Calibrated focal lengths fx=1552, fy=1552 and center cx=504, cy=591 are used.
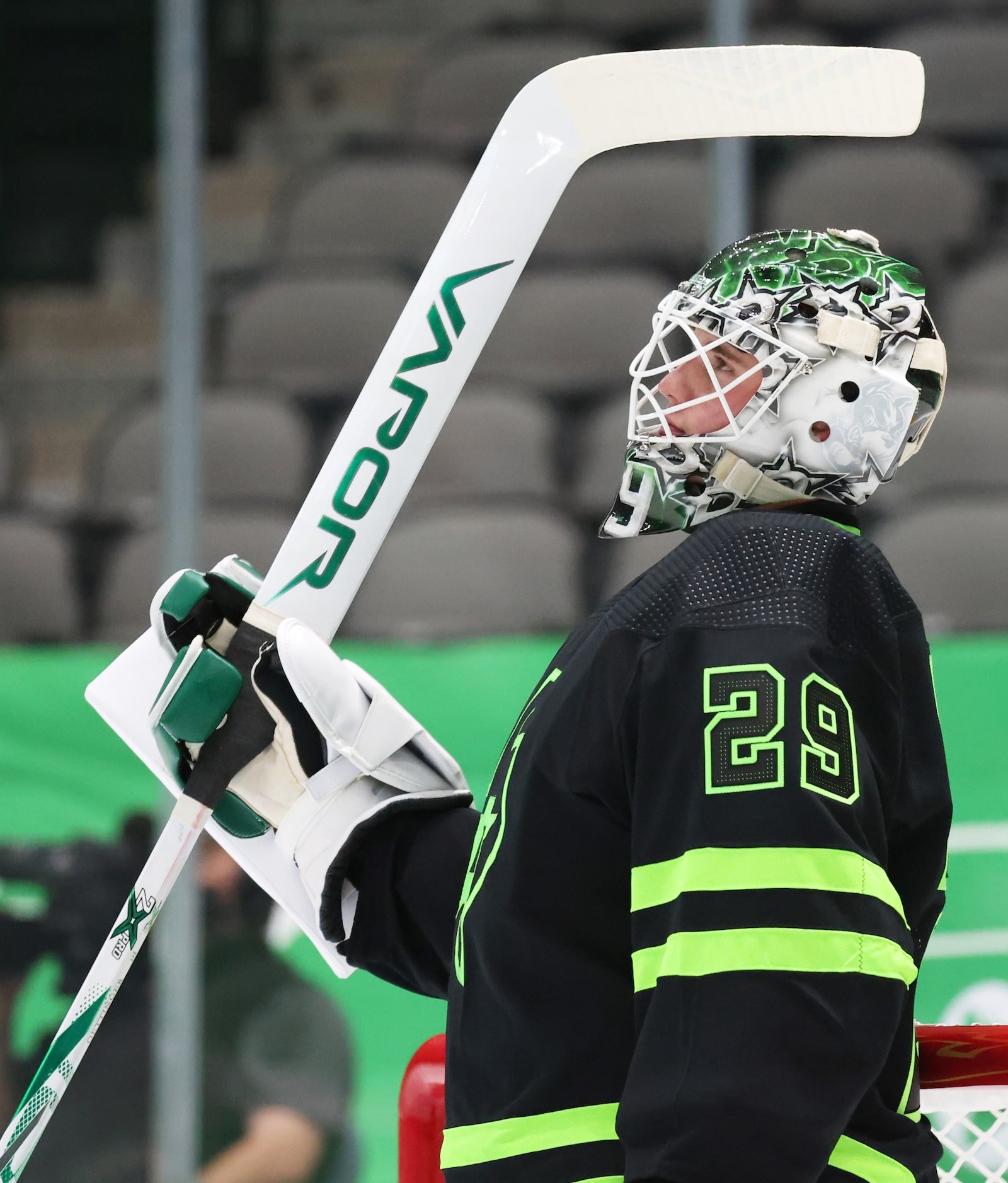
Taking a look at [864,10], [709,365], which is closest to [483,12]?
[864,10]

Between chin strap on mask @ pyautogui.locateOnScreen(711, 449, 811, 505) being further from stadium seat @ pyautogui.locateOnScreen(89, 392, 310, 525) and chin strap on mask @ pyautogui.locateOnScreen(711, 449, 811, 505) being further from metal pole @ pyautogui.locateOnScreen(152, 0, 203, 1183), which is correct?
stadium seat @ pyautogui.locateOnScreen(89, 392, 310, 525)

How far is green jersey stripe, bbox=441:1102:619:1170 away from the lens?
3.01ft

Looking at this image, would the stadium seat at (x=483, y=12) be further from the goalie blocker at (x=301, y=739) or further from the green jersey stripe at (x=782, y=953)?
the green jersey stripe at (x=782, y=953)

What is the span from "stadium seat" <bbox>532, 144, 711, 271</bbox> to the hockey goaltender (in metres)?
1.94

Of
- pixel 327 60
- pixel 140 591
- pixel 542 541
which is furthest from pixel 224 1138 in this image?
pixel 327 60

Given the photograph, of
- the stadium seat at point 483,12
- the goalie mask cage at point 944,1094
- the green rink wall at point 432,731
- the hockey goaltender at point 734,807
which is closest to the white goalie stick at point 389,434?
the goalie mask cage at point 944,1094

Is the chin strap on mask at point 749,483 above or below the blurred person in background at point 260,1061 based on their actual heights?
above

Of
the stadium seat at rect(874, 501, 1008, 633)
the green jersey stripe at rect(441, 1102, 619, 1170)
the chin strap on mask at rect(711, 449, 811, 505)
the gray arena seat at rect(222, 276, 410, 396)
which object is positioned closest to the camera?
the green jersey stripe at rect(441, 1102, 619, 1170)

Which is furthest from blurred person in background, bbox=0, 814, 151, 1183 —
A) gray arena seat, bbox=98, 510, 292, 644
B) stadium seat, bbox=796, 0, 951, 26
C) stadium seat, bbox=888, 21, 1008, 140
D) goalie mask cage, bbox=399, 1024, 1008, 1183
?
stadium seat, bbox=796, 0, 951, 26

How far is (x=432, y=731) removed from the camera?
7.61 feet

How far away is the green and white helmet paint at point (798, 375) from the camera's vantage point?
1004 mm

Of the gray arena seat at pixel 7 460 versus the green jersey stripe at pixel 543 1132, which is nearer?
the green jersey stripe at pixel 543 1132

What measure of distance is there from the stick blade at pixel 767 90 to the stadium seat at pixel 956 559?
1.36 m

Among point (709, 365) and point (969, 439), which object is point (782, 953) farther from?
point (969, 439)
